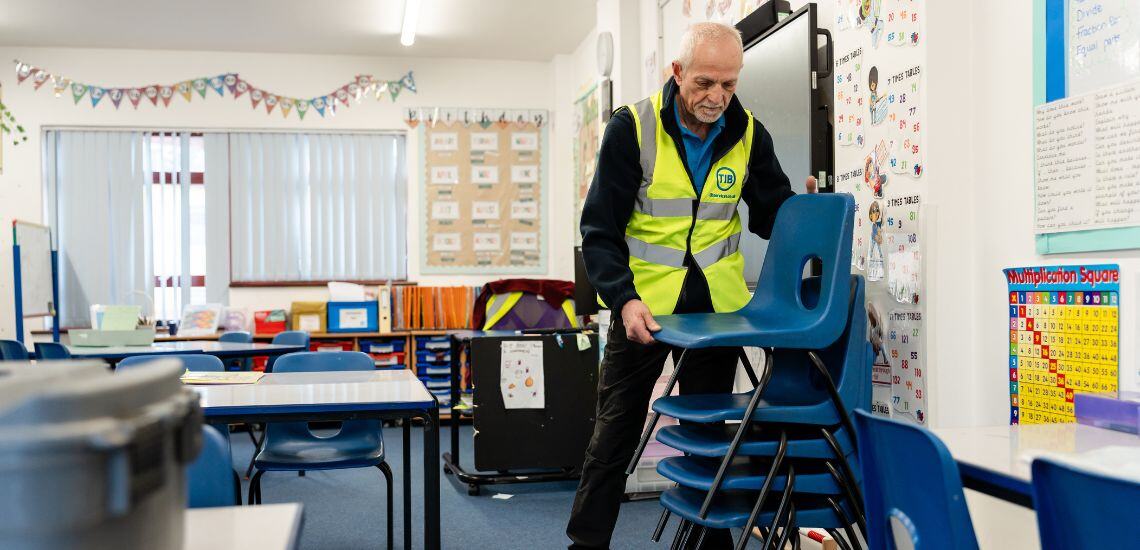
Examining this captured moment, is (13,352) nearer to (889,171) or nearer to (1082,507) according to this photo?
(889,171)

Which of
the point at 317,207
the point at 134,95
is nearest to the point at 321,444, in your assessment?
the point at 317,207

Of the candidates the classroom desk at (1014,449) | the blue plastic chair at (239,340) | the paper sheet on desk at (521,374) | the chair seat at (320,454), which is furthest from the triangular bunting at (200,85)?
the classroom desk at (1014,449)

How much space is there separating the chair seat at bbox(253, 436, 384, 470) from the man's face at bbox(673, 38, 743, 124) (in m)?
1.68

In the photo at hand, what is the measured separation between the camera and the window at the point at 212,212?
265 inches

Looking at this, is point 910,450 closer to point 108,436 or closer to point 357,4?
point 108,436

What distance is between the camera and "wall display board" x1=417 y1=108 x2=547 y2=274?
23.5ft

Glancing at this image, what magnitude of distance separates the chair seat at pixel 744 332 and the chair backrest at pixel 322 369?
1658 mm

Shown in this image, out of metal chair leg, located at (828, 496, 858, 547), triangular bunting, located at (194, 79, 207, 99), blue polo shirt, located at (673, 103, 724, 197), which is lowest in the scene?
metal chair leg, located at (828, 496, 858, 547)

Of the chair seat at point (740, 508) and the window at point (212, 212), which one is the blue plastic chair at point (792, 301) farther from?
the window at point (212, 212)

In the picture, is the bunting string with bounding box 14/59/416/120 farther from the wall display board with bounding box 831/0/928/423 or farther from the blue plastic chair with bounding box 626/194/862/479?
the blue plastic chair with bounding box 626/194/862/479

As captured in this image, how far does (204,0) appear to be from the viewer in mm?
5652

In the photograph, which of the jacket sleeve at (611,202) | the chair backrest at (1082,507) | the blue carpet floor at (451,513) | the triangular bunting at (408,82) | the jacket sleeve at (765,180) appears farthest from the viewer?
the triangular bunting at (408,82)

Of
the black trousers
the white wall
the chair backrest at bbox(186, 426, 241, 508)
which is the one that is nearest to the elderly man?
the black trousers

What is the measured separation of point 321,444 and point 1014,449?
2.46 metres
